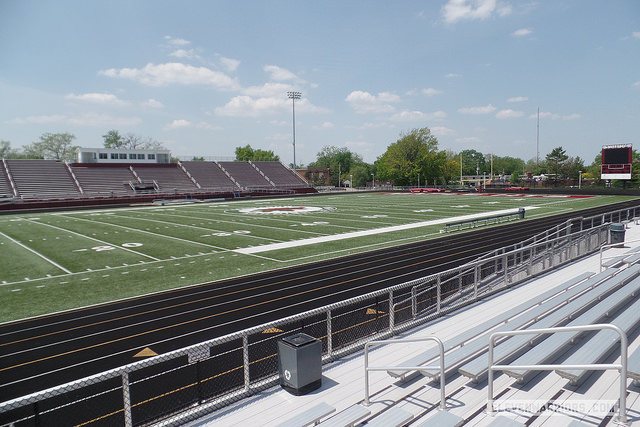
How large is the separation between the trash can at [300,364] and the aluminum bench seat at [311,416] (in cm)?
69

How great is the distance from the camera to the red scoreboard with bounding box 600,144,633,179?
63.8 m

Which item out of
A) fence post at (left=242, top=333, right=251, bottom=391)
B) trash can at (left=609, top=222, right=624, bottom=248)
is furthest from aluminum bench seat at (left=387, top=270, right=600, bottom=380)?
trash can at (left=609, top=222, right=624, bottom=248)

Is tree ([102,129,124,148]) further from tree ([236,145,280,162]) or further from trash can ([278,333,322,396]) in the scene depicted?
trash can ([278,333,322,396])

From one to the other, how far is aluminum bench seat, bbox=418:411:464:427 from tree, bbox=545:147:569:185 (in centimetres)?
10594

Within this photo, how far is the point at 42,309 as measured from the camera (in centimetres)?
1323

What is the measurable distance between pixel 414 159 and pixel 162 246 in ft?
302

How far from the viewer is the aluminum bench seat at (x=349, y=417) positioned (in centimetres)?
521

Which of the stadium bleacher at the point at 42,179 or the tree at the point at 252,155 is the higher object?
the tree at the point at 252,155

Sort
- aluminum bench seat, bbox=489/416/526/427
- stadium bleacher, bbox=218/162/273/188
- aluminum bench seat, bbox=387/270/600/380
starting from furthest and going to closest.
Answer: stadium bleacher, bbox=218/162/273/188 → aluminum bench seat, bbox=387/270/600/380 → aluminum bench seat, bbox=489/416/526/427

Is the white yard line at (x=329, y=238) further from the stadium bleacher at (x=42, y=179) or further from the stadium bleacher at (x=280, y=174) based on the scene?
the stadium bleacher at (x=280, y=174)

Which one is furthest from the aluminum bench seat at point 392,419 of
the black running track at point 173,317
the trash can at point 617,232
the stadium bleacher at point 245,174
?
the stadium bleacher at point 245,174

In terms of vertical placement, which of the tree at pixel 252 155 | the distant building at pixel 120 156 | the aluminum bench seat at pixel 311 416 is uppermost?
the tree at pixel 252 155

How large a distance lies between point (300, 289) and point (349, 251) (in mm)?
6962

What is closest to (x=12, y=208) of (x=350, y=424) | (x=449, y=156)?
(x=350, y=424)
